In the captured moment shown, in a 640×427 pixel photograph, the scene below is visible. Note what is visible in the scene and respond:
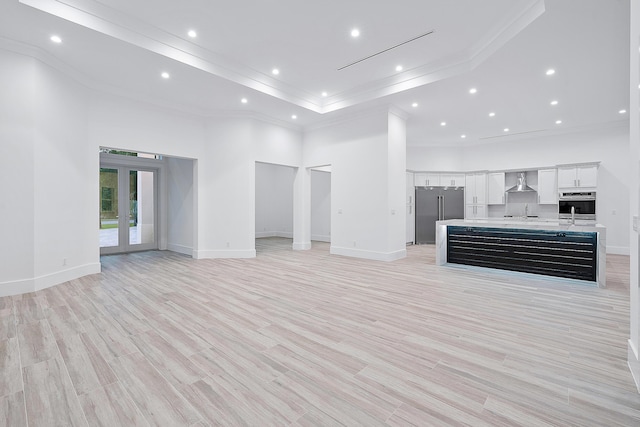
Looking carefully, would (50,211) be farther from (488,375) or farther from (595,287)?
(595,287)

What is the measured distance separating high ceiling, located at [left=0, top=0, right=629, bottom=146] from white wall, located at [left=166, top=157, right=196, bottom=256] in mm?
1624

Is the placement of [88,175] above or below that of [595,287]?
above

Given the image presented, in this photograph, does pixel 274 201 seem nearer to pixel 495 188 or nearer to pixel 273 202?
pixel 273 202

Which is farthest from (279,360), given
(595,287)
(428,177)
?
(428,177)

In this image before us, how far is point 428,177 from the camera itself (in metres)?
9.95

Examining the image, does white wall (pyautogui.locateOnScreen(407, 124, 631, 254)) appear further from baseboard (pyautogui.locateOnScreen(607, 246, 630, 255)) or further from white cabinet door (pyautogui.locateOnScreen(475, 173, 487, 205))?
white cabinet door (pyautogui.locateOnScreen(475, 173, 487, 205))

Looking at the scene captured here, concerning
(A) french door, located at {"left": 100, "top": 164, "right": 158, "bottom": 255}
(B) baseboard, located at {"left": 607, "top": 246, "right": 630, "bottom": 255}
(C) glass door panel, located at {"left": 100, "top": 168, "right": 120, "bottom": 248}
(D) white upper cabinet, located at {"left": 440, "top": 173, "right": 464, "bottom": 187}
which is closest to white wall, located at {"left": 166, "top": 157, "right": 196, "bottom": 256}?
(A) french door, located at {"left": 100, "top": 164, "right": 158, "bottom": 255}

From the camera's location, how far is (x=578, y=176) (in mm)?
7938

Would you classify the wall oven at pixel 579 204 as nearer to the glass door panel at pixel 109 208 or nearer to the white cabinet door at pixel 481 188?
the white cabinet door at pixel 481 188

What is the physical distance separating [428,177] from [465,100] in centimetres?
394

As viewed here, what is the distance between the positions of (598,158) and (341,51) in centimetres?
781

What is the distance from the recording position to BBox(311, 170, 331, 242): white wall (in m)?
10.2

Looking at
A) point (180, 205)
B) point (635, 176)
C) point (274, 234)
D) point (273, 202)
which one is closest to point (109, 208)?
point (180, 205)

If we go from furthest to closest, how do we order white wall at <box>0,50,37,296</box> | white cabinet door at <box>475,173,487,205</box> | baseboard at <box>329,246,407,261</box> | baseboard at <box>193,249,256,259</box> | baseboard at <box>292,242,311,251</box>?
1. white cabinet door at <box>475,173,487,205</box>
2. baseboard at <box>292,242,311,251</box>
3. baseboard at <box>193,249,256,259</box>
4. baseboard at <box>329,246,407,261</box>
5. white wall at <box>0,50,37,296</box>
